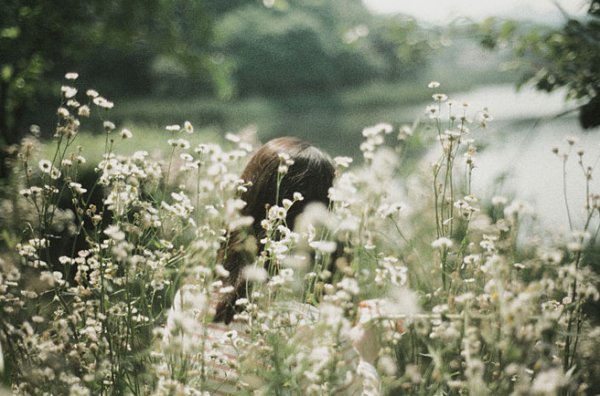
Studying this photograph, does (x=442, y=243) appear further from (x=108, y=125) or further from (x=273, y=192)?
(x=108, y=125)

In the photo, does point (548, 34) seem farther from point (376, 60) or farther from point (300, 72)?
point (376, 60)

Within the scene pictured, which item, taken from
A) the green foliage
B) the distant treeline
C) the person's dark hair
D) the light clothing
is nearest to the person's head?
the person's dark hair

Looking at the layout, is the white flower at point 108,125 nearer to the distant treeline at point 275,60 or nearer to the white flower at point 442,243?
the white flower at point 442,243

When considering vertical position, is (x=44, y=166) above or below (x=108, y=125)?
below

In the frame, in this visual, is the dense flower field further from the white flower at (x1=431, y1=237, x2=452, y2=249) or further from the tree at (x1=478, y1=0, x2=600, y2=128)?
the tree at (x1=478, y1=0, x2=600, y2=128)

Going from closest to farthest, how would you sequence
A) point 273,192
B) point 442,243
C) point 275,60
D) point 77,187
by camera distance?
point 442,243
point 77,187
point 273,192
point 275,60

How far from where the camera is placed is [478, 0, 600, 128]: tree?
242 cm

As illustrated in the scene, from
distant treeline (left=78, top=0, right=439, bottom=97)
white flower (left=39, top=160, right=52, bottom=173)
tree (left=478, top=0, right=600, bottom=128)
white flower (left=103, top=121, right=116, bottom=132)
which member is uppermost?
distant treeline (left=78, top=0, right=439, bottom=97)

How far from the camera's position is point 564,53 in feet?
8.31

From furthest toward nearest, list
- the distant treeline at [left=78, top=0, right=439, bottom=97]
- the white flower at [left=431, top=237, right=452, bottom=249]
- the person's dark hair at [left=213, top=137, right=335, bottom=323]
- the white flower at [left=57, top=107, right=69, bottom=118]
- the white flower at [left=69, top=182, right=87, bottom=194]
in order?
the distant treeline at [left=78, top=0, right=439, bottom=97], the person's dark hair at [left=213, top=137, right=335, bottom=323], the white flower at [left=69, top=182, right=87, bottom=194], the white flower at [left=57, top=107, right=69, bottom=118], the white flower at [left=431, top=237, right=452, bottom=249]

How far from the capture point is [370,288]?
1.71 meters

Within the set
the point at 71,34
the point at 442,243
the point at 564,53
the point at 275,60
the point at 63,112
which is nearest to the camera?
the point at 442,243

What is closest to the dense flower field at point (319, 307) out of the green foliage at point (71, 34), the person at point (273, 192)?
the person at point (273, 192)

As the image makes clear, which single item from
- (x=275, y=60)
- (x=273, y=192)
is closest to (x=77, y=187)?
(x=273, y=192)
